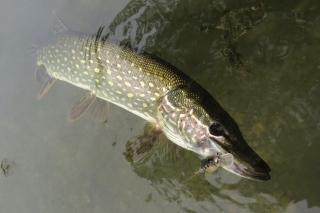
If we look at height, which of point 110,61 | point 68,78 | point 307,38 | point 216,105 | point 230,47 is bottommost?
point 68,78

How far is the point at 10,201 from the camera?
8.97ft

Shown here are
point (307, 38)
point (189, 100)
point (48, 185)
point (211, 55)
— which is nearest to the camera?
point (189, 100)

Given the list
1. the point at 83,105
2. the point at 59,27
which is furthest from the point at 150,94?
the point at 59,27

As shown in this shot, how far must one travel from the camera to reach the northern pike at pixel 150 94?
1.77 metres

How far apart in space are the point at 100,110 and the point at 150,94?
0.53 m

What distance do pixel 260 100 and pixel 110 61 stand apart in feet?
3.56

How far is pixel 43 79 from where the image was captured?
259cm

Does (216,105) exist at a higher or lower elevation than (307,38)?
lower

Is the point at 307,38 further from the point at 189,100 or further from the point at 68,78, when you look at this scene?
the point at 68,78

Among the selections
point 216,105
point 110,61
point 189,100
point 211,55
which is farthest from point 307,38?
point 110,61

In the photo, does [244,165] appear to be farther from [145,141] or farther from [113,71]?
[113,71]

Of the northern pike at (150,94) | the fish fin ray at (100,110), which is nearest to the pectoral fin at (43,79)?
the northern pike at (150,94)

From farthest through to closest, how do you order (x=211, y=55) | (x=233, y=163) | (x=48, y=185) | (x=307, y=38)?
(x=48, y=185), (x=211, y=55), (x=307, y=38), (x=233, y=163)

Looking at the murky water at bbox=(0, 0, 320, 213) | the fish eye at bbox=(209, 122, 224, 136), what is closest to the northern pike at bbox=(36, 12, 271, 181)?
the fish eye at bbox=(209, 122, 224, 136)
